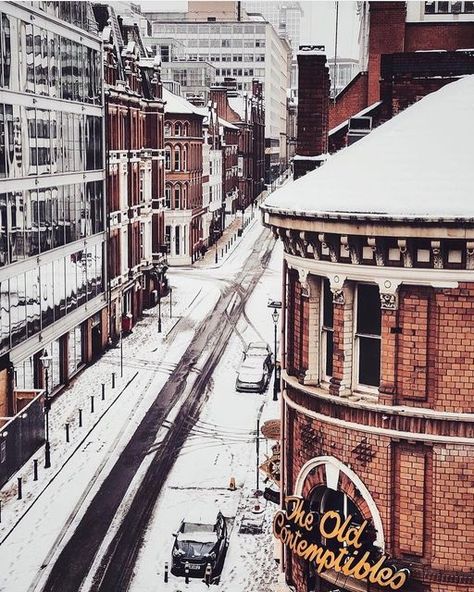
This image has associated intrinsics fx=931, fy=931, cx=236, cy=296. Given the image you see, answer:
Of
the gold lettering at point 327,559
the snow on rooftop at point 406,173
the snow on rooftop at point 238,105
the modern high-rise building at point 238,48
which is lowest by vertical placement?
the gold lettering at point 327,559

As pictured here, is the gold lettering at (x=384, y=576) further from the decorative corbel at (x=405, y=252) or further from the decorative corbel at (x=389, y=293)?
the decorative corbel at (x=405, y=252)

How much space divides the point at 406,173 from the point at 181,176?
231 ft

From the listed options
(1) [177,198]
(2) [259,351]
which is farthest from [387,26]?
(1) [177,198]

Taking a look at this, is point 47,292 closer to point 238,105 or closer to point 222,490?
point 222,490

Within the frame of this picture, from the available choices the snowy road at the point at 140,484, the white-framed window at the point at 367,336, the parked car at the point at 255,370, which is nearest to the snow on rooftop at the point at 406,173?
the white-framed window at the point at 367,336

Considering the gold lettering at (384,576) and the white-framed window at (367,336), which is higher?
the white-framed window at (367,336)

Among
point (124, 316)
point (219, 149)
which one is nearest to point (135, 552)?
point (124, 316)

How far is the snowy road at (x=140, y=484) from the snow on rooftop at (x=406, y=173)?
46.5 ft

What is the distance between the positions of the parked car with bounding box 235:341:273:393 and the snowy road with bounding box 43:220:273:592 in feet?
6.48

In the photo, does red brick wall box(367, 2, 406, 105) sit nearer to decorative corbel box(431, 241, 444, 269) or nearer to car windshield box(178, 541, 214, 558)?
decorative corbel box(431, 241, 444, 269)

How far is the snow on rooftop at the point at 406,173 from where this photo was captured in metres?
14.6

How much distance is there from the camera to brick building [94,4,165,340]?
182ft

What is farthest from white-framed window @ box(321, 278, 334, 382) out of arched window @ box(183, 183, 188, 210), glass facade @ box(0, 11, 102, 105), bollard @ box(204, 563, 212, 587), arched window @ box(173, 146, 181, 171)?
arched window @ box(183, 183, 188, 210)

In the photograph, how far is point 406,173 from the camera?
15.5m
